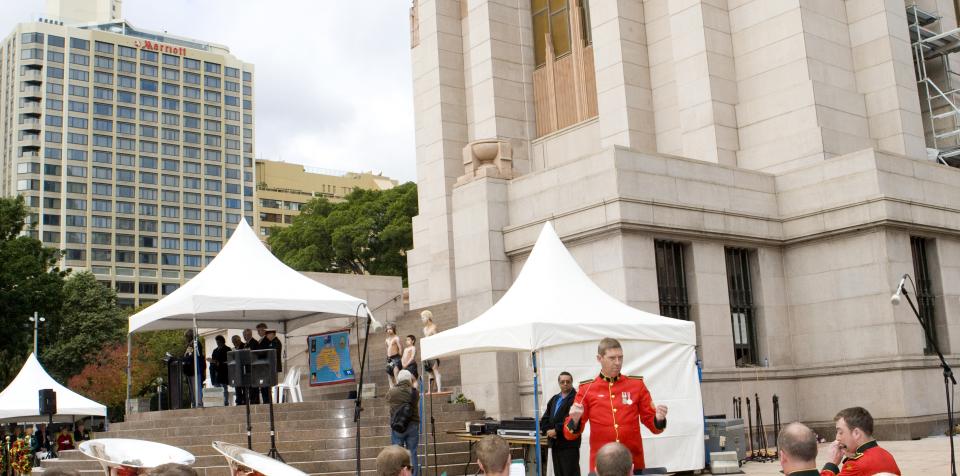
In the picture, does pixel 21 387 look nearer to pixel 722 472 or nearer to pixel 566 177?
pixel 566 177

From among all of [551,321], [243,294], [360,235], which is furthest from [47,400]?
[360,235]

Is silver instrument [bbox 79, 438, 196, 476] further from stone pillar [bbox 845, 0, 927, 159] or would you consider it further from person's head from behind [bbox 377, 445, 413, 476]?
stone pillar [bbox 845, 0, 927, 159]

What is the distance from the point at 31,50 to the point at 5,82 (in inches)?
236

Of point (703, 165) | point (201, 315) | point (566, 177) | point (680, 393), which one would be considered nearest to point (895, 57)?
point (703, 165)

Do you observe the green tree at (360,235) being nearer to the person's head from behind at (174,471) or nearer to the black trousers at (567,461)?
the black trousers at (567,461)

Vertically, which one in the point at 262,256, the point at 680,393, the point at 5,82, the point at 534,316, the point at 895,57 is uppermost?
the point at 5,82

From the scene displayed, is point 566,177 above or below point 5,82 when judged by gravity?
below

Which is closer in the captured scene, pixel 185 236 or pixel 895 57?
pixel 895 57

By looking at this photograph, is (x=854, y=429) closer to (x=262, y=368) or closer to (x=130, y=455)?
(x=130, y=455)

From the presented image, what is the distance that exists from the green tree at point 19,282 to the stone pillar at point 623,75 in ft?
87.4

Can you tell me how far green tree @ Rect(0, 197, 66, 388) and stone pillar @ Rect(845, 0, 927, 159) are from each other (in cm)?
3404

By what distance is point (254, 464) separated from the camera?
5.53 metres

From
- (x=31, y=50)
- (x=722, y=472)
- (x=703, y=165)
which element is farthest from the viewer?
(x=31, y=50)

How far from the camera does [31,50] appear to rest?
380 feet
